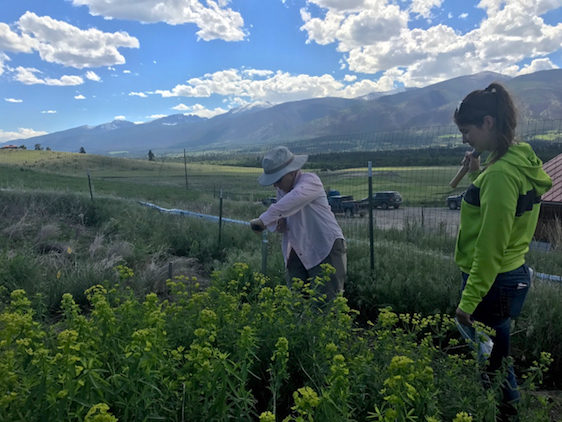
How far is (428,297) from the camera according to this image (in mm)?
4230

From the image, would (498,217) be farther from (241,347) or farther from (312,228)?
(312,228)

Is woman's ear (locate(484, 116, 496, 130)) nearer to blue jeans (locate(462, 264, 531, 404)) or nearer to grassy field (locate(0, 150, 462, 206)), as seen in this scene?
blue jeans (locate(462, 264, 531, 404))

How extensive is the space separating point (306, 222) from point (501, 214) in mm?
1660

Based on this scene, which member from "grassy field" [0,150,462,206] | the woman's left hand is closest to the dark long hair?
the woman's left hand

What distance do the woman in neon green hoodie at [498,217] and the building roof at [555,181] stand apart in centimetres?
935

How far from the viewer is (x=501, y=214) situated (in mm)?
1944

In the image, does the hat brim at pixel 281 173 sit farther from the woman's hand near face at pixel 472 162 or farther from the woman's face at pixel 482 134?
the woman's face at pixel 482 134

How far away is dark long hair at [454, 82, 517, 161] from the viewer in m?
2.10

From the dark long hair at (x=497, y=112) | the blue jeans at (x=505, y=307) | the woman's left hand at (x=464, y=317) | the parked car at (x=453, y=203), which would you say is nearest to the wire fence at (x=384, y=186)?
the parked car at (x=453, y=203)

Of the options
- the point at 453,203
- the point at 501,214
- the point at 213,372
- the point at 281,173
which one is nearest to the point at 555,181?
the point at 453,203

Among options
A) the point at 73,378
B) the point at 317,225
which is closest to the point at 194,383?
the point at 73,378

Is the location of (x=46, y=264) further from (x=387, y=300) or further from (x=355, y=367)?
(x=355, y=367)

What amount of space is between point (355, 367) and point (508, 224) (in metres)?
1.00

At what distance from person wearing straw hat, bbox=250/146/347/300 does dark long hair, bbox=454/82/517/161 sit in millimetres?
1343
